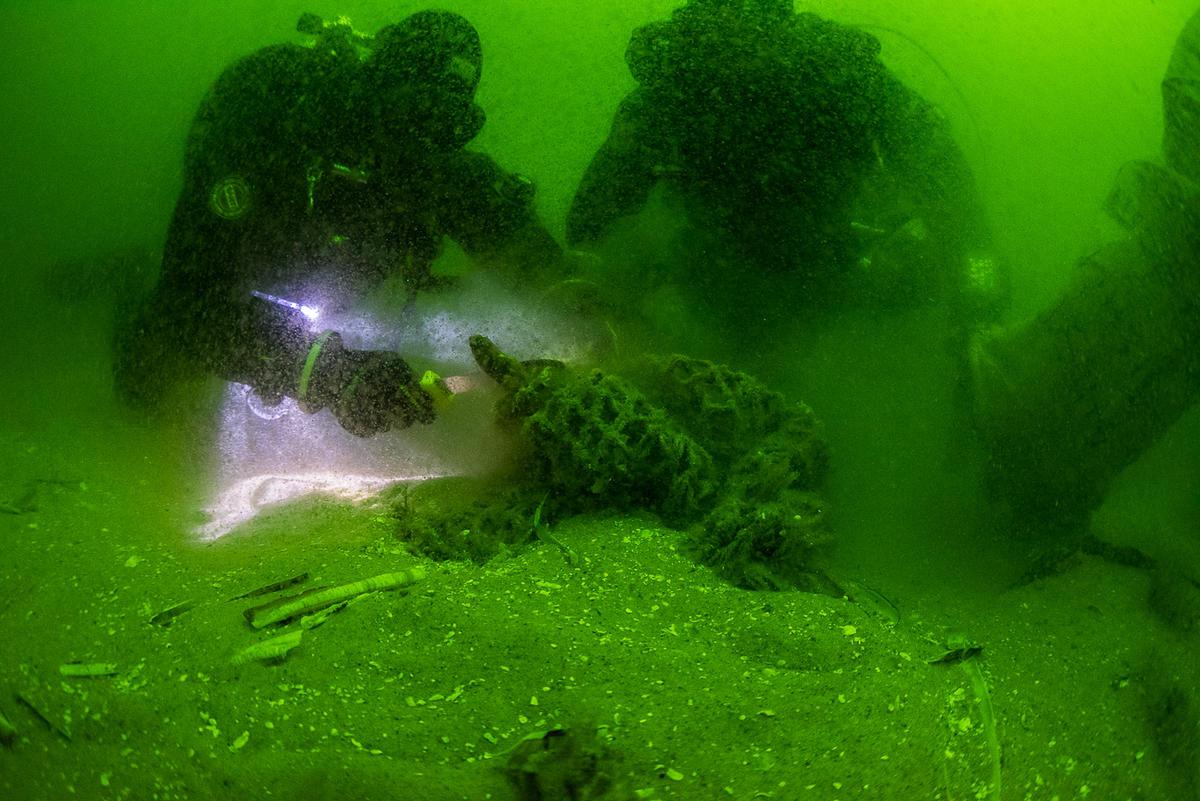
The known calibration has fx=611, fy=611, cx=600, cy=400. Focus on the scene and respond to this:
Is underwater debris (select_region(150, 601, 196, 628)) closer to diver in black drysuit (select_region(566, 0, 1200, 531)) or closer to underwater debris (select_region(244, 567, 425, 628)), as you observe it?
underwater debris (select_region(244, 567, 425, 628))

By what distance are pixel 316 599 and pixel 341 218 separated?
43 centimetres

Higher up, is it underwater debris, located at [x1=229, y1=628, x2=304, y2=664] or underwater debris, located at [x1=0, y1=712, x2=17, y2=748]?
underwater debris, located at [x1=229, y1=628, x2=304, y2=664]

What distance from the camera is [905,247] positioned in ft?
2.05

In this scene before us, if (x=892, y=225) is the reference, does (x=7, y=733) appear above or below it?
below

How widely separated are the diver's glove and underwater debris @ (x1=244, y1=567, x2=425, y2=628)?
21cm

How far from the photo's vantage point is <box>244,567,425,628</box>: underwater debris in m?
0.48

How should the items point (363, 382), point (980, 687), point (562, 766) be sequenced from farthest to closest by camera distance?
point (363, 382) → point (980, 687) → point (562, 766)

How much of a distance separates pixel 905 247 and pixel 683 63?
311mm

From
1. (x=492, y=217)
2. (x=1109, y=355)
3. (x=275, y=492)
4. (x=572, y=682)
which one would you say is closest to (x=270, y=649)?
(x=572, y=682)

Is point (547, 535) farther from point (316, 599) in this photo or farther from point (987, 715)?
point (987, 715)

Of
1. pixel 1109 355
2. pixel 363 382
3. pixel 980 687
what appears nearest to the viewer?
pixel 980 687

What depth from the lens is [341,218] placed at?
2.31 ft

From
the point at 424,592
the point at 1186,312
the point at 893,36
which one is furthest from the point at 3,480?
the point at 1186,312

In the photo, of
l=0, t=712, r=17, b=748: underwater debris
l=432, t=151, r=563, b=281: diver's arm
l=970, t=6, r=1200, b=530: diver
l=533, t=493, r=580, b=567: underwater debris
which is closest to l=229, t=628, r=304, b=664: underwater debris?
l=0, t=712, r=17, b=748: underwater debris
